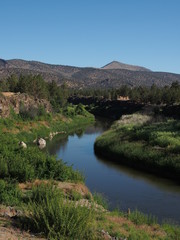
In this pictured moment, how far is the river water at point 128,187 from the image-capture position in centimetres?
2614

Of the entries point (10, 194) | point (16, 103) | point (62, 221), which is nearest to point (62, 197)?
point (10, 194)

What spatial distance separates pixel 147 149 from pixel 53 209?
29.9 meters

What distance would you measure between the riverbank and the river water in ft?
14.4

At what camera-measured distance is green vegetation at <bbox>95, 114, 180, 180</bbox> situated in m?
37.1

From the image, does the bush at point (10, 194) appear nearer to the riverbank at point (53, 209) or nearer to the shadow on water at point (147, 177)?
the riverbank at point (53, 209)

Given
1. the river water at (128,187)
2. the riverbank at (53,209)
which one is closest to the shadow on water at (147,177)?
the river water at (128,187)

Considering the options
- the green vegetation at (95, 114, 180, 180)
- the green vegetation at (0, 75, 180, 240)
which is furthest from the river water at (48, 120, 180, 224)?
the green vegetation at (0, 75, 180, 240)

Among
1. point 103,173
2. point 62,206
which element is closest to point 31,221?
point 62,206

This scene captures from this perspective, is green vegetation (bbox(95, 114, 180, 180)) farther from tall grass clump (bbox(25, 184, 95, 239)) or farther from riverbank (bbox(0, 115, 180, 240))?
tall grass clump (bbox(25, 184, 95, 239))

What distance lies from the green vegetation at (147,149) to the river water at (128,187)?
148 cm

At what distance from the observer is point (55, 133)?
72.4m

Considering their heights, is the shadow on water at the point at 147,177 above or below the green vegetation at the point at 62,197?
below

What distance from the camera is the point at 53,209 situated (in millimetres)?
13625

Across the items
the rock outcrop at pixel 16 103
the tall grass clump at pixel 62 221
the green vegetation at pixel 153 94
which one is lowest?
the tall grass clump at pixel 62 221
